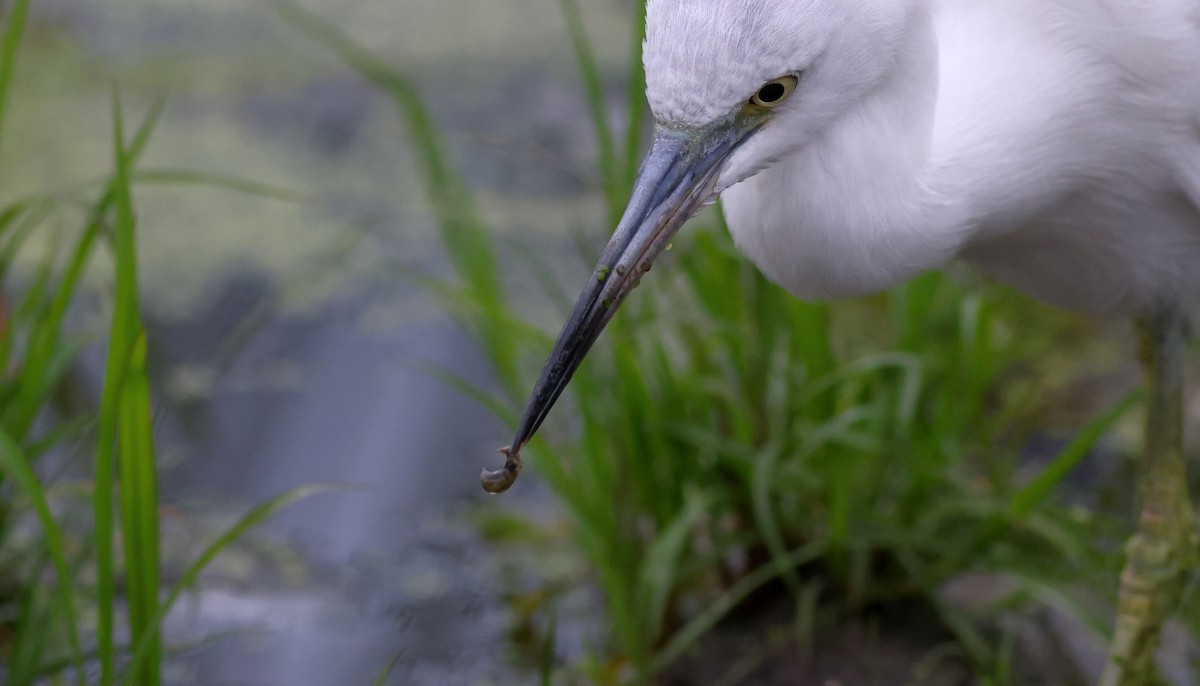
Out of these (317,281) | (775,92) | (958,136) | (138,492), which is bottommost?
(958,136)

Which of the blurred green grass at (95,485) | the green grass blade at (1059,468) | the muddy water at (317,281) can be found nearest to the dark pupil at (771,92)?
the blurred green grass at (95,485)

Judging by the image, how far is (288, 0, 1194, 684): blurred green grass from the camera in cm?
187

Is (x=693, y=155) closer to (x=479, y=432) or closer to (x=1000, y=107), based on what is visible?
(x=1000, y=107)

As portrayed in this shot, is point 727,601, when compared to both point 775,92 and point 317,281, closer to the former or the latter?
point 775,92

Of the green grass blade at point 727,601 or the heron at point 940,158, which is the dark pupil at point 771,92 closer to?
the heron at point 940,158

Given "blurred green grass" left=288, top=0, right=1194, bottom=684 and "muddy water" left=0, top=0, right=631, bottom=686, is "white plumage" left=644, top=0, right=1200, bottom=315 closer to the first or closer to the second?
"blurred green grass" left=288, top=0, right=1194, bottom=684

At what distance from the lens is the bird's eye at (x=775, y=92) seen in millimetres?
1052

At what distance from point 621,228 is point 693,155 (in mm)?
93

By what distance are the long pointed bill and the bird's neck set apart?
111mm

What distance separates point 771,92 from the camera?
3.49 ft

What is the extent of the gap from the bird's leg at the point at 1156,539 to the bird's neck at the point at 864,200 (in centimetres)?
69

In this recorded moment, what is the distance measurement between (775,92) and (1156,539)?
3.76ft

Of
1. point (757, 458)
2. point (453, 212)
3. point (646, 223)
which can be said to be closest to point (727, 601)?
point (757, 458)

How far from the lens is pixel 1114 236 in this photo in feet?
5.03
